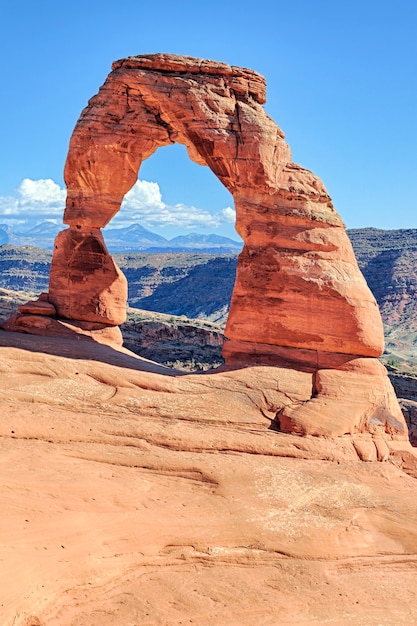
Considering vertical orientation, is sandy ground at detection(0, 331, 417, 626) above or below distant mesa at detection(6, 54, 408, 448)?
below

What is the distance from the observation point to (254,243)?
17.8 m

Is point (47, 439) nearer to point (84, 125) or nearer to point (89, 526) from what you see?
point (89, 526)

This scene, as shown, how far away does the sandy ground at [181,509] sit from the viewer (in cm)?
949

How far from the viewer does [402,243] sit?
371 ft

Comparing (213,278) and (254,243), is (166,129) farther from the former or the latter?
(213,278)

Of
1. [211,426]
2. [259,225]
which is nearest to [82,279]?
[259,225]

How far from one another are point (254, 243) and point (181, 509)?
27.3 ft

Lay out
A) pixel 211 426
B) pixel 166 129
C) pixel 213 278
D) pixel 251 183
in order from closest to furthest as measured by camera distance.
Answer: pixel 211 426
pixel 251 183
pixel 166 129
pixel 213 278

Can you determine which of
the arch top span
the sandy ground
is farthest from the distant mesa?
the sandy ground

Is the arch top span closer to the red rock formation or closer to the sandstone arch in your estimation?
the sandstone arch

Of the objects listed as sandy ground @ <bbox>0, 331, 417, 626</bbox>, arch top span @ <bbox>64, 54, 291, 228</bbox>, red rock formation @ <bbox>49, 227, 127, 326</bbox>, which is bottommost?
sandy ground @ <bbox>0, 331, 417, 626</bbox>

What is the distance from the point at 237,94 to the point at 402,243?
99.9 m

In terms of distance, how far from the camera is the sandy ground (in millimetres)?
9492

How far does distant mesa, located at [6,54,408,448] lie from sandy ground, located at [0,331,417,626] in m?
1.32
